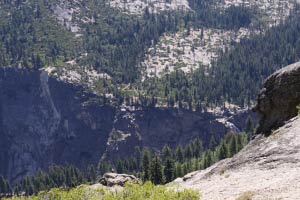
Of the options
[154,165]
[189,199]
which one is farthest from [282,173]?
[154,165]

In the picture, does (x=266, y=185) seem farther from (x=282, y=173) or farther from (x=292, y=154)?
(x=292, y=154)

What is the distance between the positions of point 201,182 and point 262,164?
8.44 m

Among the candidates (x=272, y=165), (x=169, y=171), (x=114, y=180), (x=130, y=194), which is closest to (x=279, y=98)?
(x=272, y=165)

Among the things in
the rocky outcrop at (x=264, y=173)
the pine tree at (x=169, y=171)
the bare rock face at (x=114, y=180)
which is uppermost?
the rocky outcrop at (x=264, y=173)

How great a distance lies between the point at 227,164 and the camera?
59.1m

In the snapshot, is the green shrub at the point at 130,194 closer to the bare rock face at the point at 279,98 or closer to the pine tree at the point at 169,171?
the bare rock face at the point at 279,98

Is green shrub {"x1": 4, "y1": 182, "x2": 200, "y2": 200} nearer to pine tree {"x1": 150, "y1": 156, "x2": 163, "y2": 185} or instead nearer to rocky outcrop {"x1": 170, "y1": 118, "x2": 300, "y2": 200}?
rocky outcrop {"x1": 170, "y1": 118, "x2": 300, "y2": 200}

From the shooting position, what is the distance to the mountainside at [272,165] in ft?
145

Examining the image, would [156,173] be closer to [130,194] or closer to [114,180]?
[114,180]

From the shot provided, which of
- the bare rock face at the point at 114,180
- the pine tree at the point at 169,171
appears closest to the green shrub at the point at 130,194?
the bare rock face at the point at 114,180

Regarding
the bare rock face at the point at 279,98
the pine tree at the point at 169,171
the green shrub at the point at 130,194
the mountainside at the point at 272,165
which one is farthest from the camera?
the pine tree at the point at 169,171

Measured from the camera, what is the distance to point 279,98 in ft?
232

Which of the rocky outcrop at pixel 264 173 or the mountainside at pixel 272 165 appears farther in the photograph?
the mountainside at pixel 272 165

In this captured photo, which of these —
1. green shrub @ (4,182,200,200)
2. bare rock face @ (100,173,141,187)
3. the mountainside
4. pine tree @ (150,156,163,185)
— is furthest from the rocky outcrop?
pine tree @ (150,156,163,185)
